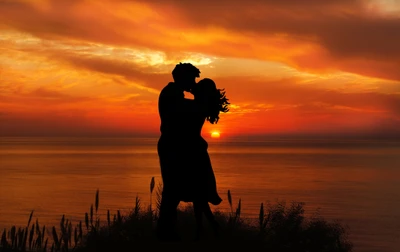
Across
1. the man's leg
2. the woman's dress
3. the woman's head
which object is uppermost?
the woman's head

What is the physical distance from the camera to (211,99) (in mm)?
12531

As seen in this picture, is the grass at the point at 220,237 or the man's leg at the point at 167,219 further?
the grass at the point at 220,237

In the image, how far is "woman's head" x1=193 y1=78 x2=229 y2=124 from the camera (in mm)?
12477

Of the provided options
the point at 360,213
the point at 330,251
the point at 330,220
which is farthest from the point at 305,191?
the point at 330,251

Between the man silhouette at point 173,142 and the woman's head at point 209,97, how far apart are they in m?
0.20

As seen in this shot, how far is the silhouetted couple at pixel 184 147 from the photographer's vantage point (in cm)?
1221

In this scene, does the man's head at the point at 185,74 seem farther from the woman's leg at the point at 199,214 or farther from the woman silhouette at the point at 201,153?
the woman's leg at the point at 199,214

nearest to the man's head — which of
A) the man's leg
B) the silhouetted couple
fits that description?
the silhouetted couple

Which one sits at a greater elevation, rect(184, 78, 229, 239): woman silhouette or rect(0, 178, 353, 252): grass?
rect(184, 78, 229, 239): woman silhouette

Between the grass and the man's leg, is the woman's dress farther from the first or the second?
the grass

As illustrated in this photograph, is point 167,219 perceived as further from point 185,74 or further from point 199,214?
point 185,74

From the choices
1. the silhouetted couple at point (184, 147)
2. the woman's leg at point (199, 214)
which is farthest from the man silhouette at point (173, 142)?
the woman's leg at point (199, 214)

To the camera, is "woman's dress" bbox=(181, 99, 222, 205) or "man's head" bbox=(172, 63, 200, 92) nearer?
"man's head" bbox=(172, 63, 200, 92)

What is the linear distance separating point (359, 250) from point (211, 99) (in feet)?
46.3
